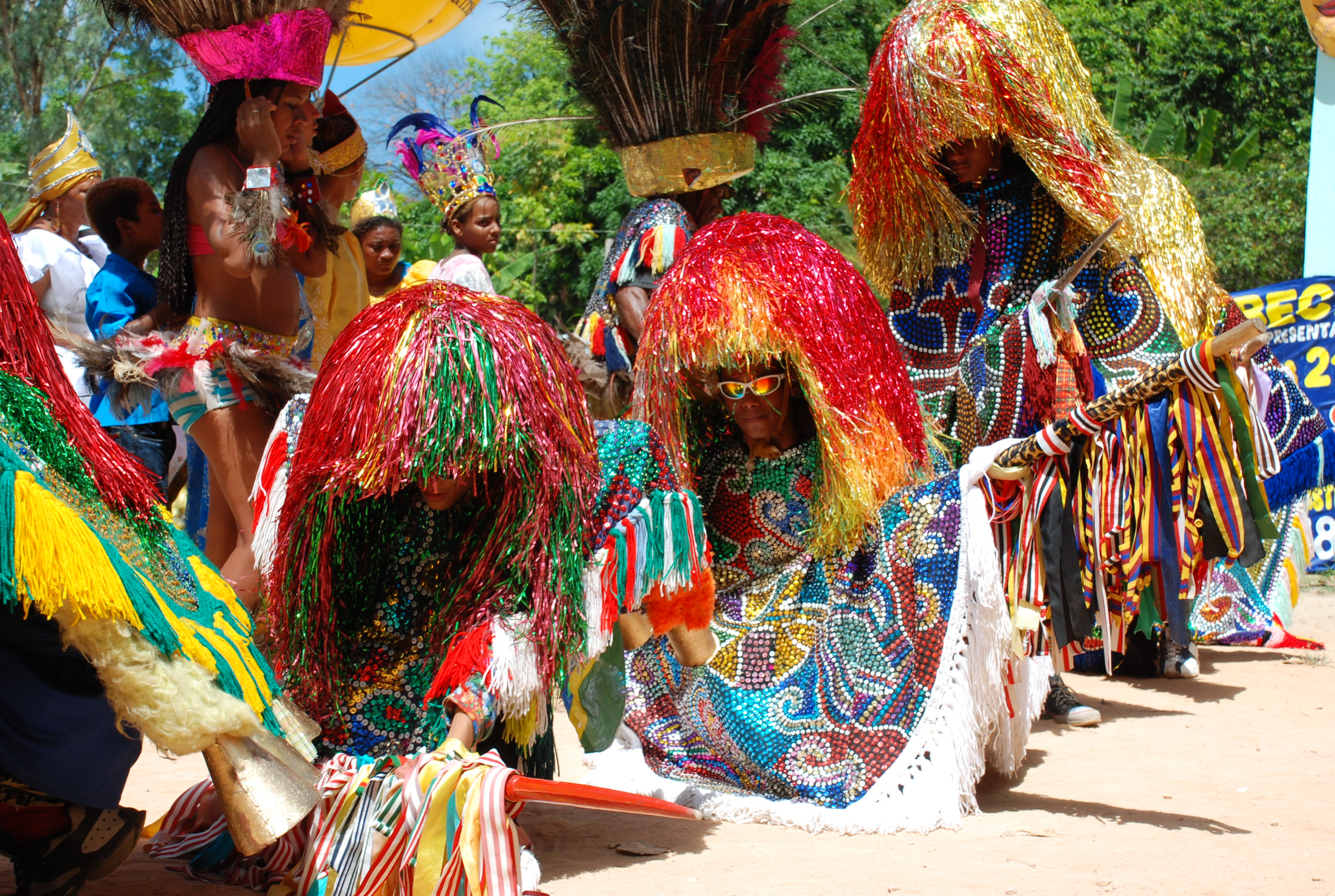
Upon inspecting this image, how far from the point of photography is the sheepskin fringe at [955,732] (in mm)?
3357

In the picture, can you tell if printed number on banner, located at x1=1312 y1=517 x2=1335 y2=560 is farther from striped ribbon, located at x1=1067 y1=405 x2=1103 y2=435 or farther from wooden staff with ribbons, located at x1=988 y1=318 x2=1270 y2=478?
striped ribbon, located at x1=1067 y1=405 x2=1103 y2=435

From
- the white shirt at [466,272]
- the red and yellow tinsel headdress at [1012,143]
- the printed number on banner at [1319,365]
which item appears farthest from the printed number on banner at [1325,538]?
the white shirt at [466,272]

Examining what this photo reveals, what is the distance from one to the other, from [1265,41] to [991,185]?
14419 mm

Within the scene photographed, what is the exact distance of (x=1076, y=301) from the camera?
4.33m

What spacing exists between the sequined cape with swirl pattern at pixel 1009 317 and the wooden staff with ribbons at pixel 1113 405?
2.50 ft

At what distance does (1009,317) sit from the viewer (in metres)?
4.39

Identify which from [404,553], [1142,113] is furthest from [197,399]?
[1142,113]

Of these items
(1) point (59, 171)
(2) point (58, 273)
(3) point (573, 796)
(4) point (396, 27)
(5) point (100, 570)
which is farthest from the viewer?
(1) point (59, 171)

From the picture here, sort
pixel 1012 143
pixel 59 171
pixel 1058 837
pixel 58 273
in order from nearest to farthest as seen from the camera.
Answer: pixel 1058 837 < pixel 1012 143 < pixel 58 273 < pixel 59 171

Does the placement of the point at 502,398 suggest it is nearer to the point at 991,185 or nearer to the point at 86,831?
the point at 86,831

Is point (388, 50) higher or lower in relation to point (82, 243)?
higher

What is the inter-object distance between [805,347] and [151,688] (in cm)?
194

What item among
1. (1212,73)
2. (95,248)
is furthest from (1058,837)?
(1212,73)

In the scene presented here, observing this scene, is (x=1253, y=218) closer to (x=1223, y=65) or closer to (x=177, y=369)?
(x=1223, y=65)
